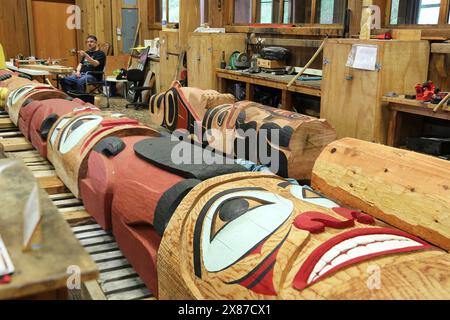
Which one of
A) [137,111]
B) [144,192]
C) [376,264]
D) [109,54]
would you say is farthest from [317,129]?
[109,54]

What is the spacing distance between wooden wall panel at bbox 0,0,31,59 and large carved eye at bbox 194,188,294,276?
36.0 ft

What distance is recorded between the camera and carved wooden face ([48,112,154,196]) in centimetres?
314

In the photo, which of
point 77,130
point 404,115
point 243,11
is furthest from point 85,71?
point 404,115

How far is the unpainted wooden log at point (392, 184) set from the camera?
237 centimetres

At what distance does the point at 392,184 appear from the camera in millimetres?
2643

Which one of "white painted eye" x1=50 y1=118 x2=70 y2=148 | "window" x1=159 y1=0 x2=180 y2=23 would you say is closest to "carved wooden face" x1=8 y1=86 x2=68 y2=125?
"white painted eye" x1=50 y1=118 x2=70 y2=148

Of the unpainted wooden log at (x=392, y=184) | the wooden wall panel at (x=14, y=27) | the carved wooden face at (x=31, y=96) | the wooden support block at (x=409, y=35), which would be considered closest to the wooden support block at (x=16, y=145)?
the carved wooden face at (x=31, y=96)

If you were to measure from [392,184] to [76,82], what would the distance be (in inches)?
294

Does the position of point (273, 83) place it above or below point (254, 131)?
above

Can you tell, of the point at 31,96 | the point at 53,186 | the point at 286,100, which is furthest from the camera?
the point at 286,100

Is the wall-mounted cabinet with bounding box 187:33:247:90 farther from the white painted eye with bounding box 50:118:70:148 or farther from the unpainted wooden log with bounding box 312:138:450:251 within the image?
the unpainted wooden log with bounding box 312:138:450:251

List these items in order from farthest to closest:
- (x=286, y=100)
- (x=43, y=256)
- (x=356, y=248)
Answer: (x=286, y=100) → (x=356, y=248) → (x=43, y=256)

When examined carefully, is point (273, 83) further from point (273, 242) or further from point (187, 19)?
point (273, 242)

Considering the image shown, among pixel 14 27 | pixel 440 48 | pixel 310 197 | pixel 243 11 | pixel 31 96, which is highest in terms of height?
pixel 243 11
